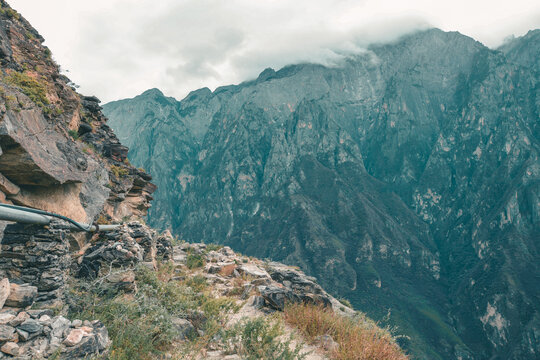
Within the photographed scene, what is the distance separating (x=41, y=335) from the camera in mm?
4797

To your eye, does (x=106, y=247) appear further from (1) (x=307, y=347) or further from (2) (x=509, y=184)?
(2) (x=509, y=184)

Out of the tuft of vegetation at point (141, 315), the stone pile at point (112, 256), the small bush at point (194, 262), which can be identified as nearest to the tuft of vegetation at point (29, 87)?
the stone pile at point (112, 256)

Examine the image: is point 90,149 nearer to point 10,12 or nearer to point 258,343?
point 10,12

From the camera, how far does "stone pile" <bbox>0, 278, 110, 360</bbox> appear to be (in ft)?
14.4

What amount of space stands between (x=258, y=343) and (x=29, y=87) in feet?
50.9

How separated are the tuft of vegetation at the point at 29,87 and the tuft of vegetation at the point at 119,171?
22.9 ft

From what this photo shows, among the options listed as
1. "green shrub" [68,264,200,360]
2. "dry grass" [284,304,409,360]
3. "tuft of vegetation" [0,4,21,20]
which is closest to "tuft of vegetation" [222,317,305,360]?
"dry grass" [284,304,409,360]

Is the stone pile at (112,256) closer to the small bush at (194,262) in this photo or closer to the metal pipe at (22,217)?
the metal pipe at (22,217)

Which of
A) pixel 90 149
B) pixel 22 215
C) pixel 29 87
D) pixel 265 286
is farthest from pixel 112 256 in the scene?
pixel 90 149

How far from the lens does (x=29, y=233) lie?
6.96 metres

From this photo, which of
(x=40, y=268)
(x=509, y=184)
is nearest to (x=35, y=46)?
(x=40, y=268)

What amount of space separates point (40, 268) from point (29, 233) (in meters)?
0.90

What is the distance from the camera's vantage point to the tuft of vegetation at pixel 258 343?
248 inches

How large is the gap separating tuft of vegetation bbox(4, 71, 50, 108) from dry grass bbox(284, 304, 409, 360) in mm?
14518
